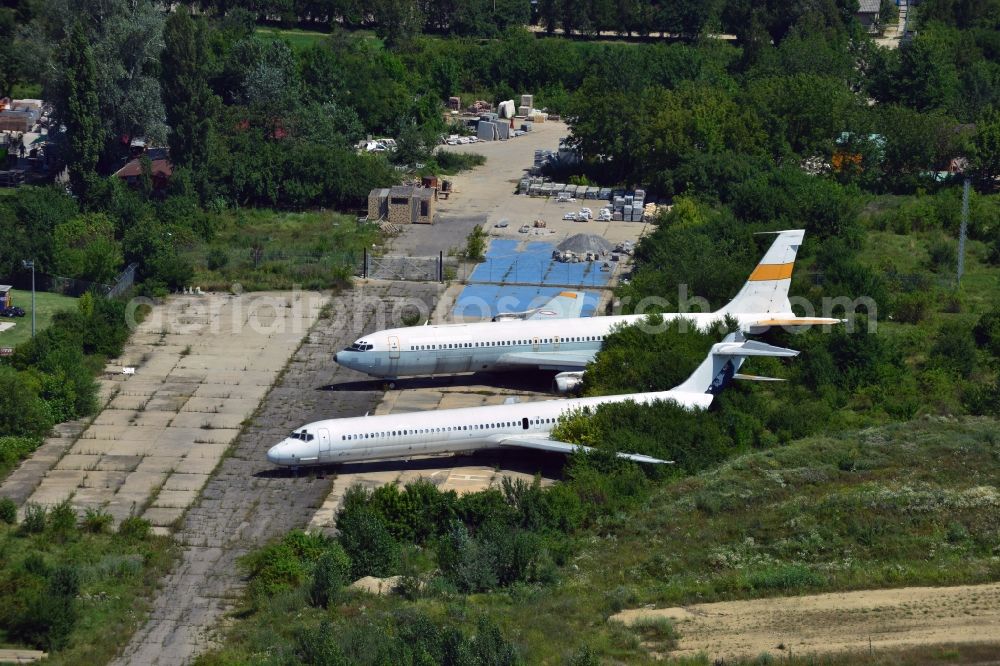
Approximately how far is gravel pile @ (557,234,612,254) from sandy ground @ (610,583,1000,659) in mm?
44993

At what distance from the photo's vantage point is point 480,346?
6744cm

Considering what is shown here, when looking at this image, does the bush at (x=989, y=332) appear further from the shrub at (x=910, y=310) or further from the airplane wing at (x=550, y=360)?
the airplane wing at (x=550, y=360)

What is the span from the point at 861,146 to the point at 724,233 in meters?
25.0

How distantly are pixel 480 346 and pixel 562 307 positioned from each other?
901 centimetres

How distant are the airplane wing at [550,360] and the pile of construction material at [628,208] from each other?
31.8 meters

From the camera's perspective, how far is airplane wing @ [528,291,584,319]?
74.4 m

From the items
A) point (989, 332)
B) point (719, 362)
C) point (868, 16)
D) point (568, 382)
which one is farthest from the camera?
point (868, 16)

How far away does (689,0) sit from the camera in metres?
162

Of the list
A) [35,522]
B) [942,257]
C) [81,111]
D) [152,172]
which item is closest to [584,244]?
[942,257]

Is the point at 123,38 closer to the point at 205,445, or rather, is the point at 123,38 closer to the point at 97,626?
the point at 205,445

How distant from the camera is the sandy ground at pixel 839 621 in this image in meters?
43.1

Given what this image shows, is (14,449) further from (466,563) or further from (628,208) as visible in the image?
Result: (628,208)

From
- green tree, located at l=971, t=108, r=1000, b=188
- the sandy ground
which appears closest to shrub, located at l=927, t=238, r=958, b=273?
green tree, located at l=971, t=108, r=1000, b=188

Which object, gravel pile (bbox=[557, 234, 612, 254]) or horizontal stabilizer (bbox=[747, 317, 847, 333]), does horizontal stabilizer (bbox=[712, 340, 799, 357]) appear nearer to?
horizontal stabilizer (bbox=[747, 317, 847, 333])
